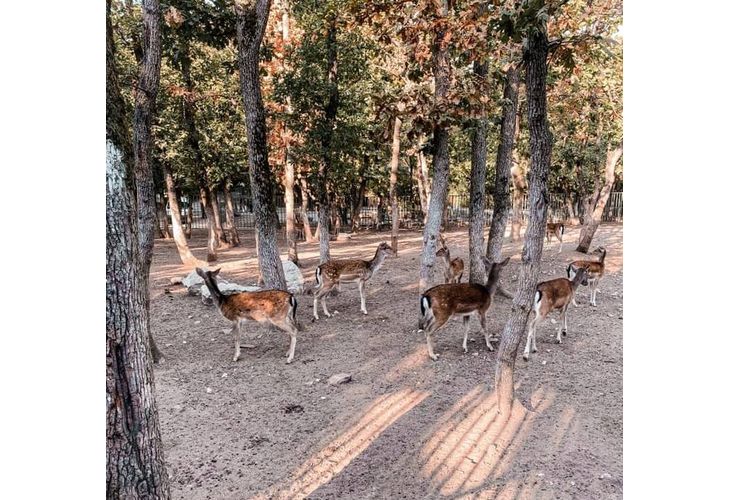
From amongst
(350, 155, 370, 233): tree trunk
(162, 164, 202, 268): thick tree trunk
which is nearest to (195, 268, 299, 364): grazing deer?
(162, 164, 202, 268): thick tree trunk

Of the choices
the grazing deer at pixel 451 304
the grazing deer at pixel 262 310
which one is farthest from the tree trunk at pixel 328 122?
the grazing deer at pixel 451 304

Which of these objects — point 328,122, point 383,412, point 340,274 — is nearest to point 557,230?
point 328,122

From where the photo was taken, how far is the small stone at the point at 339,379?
255 inches

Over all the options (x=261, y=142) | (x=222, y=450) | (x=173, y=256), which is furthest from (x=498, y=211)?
(x=173, y=256)

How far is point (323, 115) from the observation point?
11.6 metres

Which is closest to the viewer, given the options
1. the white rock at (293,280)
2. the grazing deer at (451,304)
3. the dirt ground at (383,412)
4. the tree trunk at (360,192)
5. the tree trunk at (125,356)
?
the tree trunk at (125,356)

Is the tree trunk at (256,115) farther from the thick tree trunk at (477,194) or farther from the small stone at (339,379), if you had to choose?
the thick tree trunk at (477,194)

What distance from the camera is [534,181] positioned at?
16.4 ft

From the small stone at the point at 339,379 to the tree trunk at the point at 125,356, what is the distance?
142 inches

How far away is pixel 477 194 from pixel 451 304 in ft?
10.6

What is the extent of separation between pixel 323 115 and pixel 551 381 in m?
7.85

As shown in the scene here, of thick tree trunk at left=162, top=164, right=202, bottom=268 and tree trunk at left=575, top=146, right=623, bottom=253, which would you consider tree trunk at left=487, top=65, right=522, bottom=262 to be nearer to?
tree trunk at left=575, top=146, right=623, bottom=253

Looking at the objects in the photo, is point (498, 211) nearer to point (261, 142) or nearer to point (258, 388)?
point (261, 142)

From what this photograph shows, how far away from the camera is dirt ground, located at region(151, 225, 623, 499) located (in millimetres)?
4352
